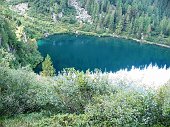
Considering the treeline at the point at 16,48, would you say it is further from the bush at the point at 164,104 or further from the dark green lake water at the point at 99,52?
the bush at the point at 164,104

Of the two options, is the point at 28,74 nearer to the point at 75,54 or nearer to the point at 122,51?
the point at 75,54

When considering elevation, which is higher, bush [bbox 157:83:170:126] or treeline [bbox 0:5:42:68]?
bush [bbox 157:83:170:126]

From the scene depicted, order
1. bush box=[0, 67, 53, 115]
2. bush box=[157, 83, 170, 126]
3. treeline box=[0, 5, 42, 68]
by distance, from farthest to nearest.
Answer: treeline box=[0, 5, 42, 68] < bush box=[0, 67, 53, 115] < bush box=[157, 83, 170, 126]

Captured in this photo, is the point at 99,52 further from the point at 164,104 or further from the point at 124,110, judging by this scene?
the point at 124,110

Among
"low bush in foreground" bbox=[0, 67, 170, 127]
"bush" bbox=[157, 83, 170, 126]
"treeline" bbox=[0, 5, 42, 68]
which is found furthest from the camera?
"treeline" bbox=[0, 5, 42, 68]

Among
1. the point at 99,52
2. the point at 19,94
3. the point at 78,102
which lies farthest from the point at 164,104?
the point at 99,52

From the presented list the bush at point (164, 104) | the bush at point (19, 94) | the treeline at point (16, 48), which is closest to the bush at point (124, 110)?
the bush at point (164, 104)

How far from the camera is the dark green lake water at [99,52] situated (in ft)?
406

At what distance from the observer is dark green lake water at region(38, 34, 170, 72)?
124 metres

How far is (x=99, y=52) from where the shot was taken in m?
146

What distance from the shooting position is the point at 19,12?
19838cm

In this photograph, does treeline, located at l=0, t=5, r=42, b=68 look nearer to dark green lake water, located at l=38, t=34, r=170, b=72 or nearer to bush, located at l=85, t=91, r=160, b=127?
dark green lake water, located at l=38, t=34, r=170, b=72

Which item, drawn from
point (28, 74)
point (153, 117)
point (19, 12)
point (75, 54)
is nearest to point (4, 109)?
point (28, 74)

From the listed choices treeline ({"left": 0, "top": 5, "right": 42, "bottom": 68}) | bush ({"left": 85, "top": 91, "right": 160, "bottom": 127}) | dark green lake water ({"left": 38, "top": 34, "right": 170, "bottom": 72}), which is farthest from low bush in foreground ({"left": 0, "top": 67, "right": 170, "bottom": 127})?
dark green lake water ({"left": 38, "top": 34, "right": 170, "bottom": 72})
